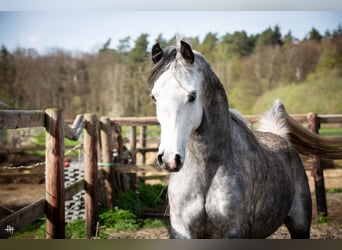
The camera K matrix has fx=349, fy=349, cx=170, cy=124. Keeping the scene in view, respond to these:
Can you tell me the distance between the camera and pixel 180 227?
135 cm

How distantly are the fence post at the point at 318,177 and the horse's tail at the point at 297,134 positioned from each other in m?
0.70

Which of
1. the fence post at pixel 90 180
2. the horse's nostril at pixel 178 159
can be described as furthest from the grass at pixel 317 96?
the horse's nostril at pixel 178 159

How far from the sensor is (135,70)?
17.7 feet

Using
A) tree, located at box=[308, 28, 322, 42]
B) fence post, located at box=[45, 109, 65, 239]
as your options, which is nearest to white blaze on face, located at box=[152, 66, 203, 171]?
fence post, located at box=[45, 109, 65, 239]

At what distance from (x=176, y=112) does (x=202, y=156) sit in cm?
24

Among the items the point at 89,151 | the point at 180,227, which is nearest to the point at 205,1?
the point at 89,151

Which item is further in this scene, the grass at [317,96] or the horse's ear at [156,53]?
the grass at [317,96]

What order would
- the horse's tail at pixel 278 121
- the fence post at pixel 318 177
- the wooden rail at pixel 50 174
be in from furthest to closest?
the fence post at pixel 318 177, the horse's tail at pixel 278 121, the wooden rail at pixel 50 174

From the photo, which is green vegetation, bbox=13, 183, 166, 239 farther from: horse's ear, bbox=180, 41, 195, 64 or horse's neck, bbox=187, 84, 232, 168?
horse's ear, bbox=180, 41, 195, 64

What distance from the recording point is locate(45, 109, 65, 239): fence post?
6.13 ft

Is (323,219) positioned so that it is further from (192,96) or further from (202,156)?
(192,96)

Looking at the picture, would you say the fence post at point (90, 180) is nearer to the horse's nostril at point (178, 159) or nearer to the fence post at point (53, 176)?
the fence post at point (53, 176)

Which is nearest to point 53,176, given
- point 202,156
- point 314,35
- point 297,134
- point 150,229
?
point 202,156

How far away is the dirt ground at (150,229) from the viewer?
2.66m
